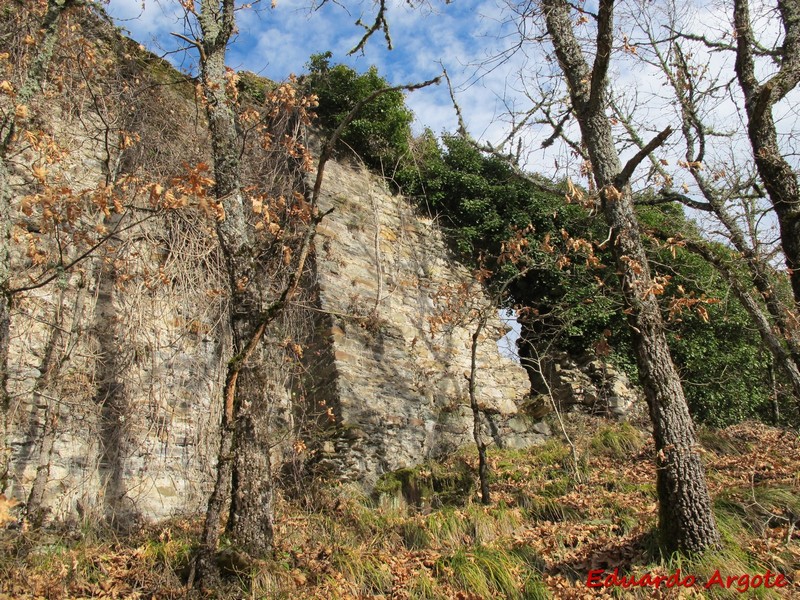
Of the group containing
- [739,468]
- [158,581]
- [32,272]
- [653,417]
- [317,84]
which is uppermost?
[317,84]

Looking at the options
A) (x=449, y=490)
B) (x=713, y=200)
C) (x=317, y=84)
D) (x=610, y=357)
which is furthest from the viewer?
(x=317, y=84)

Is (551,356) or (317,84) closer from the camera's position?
(551,356)

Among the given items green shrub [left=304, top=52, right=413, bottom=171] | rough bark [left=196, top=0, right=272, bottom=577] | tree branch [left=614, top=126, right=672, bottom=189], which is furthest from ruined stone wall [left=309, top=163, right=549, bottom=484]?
tree branch [left=614, top=126, right=672, bottom=189]

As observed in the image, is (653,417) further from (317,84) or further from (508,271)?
(317,84)

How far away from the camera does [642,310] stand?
180 inches

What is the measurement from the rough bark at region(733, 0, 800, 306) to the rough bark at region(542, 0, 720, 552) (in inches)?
58.5

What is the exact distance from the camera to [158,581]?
3.88 metres

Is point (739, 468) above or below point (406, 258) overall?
below

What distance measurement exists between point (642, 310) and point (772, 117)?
275 cm

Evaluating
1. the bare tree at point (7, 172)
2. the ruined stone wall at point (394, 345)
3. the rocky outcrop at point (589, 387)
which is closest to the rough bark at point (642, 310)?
the ruined stone wall at point (394, 345)

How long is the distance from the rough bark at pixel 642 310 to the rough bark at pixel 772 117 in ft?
4.88

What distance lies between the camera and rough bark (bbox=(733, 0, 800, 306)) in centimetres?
527

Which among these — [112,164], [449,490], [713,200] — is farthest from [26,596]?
[713,200]

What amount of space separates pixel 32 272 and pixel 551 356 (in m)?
6.88
